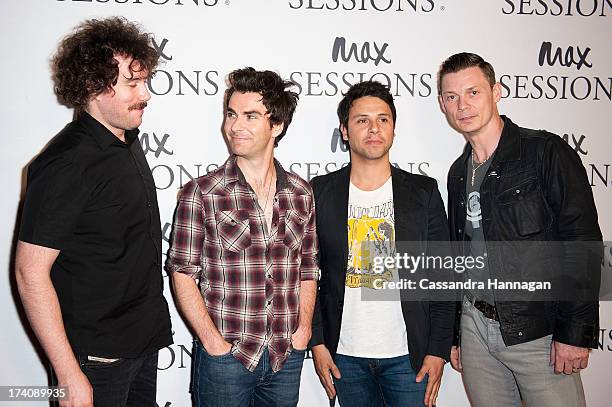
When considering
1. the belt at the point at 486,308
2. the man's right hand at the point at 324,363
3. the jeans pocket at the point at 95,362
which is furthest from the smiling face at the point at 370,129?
the jeans pocket at the point at 95,362

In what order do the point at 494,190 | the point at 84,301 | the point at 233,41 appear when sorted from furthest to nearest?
the point at 233,41
the point at 494,190
the point at 84,301

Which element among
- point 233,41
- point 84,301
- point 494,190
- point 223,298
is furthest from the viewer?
point 233,41

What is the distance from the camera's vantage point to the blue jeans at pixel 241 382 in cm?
210

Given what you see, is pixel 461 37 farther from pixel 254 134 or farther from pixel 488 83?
pixel 254 134

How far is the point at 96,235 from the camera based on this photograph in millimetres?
1878

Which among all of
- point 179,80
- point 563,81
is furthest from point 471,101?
point 179,80

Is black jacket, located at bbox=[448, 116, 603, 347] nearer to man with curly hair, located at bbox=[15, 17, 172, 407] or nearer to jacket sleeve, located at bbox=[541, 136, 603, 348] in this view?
jacket sleeve, located at bbox=[541, 136, 603, 348]

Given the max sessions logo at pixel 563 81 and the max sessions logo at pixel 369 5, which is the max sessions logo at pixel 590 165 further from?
the max sessions logo at pixel 369 5

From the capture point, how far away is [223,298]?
7.01 feet

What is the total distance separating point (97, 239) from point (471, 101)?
1.71m

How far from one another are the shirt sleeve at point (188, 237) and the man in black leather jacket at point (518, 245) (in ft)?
4.06

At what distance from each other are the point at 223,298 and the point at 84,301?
523 mm

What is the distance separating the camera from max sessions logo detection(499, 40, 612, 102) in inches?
120

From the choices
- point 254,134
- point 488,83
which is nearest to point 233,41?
point 254,134
